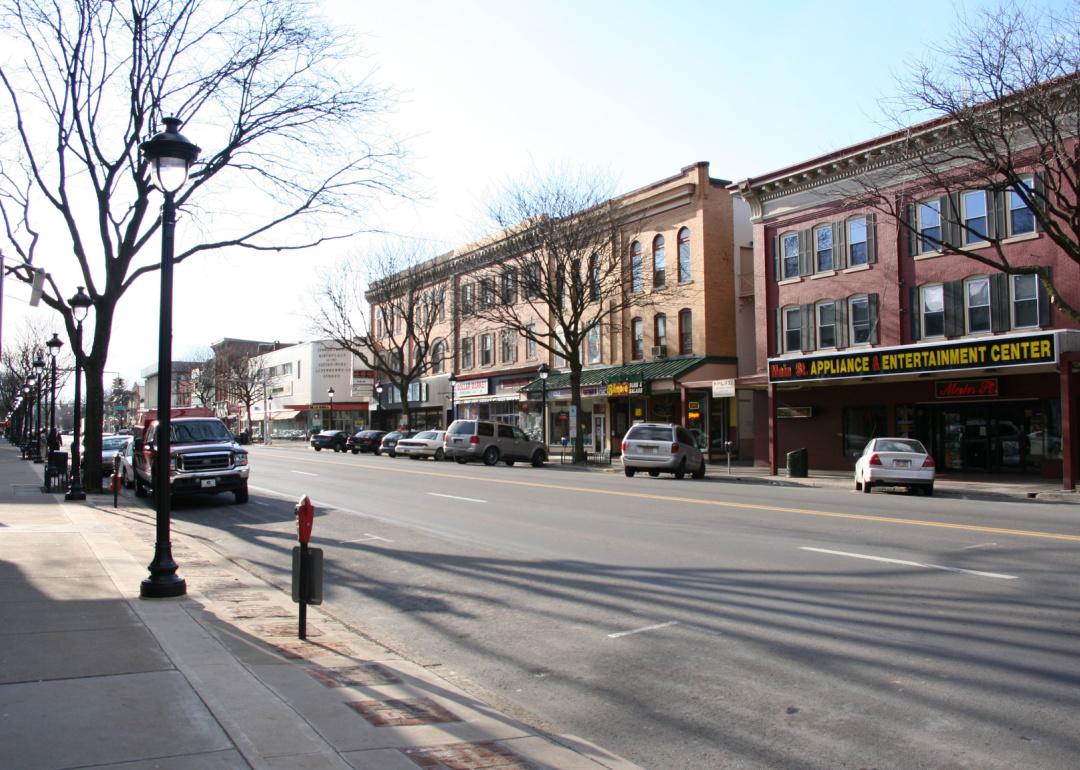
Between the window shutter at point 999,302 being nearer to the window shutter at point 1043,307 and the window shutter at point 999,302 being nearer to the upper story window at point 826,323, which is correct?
the window shutter at point 1043,307

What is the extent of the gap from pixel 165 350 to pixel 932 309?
2455 centimetres

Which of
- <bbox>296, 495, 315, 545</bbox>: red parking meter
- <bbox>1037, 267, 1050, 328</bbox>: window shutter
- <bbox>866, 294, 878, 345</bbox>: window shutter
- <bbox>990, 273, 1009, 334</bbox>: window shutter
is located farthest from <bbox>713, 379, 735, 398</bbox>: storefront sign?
<bbox>296, 495, 315, 545</bbox>: red parking meter

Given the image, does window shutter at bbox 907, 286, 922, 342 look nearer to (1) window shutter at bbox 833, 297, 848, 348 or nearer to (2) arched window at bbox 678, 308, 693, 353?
(1) window shutter at bbox 833, 297, 848, 348

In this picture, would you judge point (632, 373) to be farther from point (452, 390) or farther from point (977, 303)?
point (452, 390)

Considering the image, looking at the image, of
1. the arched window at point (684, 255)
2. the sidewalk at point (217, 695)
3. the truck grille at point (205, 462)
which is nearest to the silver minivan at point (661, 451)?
the arched window at point (684, 255)

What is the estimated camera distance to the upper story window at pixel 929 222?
26578 millimetres

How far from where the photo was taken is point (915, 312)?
27719mm

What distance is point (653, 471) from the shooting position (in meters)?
27.2

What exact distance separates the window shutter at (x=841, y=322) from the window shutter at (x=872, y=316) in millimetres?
861

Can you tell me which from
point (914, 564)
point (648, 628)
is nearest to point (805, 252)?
point (914, 564)

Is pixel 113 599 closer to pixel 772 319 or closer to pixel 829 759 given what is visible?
pixel 829 759

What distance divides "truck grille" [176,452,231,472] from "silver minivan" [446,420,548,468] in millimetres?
18117

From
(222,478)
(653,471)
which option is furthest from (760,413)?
(222,478)

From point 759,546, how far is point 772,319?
22169mm
